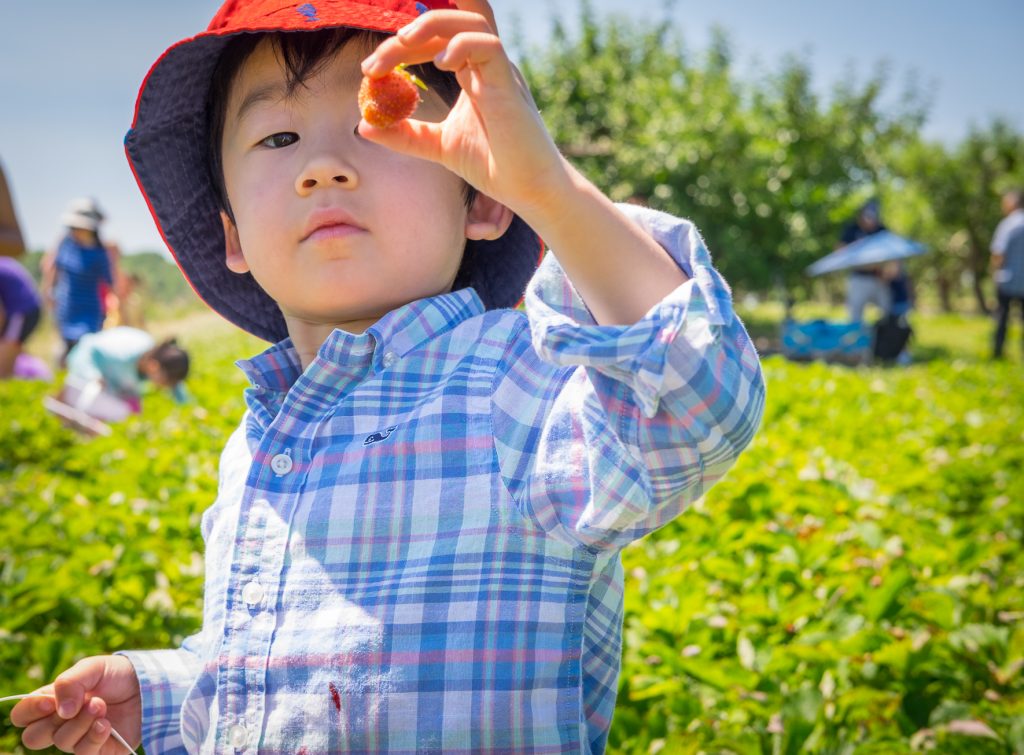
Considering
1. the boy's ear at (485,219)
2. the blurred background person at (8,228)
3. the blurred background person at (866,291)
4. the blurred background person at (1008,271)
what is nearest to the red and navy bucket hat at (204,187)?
the boy's ear at (485,219)

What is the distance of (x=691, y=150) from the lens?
14.1 meters

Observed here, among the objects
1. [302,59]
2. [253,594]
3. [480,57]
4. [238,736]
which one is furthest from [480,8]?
[238,736]

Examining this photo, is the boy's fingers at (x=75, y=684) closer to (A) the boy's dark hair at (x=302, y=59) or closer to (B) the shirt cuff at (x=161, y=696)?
(B) the shirt cuff at (x=161, y=696)

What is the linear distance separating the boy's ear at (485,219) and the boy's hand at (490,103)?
43cm

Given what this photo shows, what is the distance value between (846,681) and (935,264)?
38.0 m

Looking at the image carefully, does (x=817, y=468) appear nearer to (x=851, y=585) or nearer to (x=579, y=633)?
(x=851, y=585)

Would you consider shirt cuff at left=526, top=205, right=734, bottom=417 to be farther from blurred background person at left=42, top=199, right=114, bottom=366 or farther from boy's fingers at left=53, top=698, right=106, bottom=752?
blurred background person at left=42, top=199, right=114, bottom=366

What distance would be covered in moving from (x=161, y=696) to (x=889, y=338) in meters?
10.9

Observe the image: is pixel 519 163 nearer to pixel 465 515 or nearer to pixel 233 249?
pixel 465 515

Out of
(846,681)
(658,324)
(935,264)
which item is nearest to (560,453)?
(658,324)

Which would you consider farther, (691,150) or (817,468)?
(691,150)

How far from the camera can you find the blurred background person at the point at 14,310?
8312mm

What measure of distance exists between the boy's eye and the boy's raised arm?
0.38 metres

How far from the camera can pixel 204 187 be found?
1.78 metres
